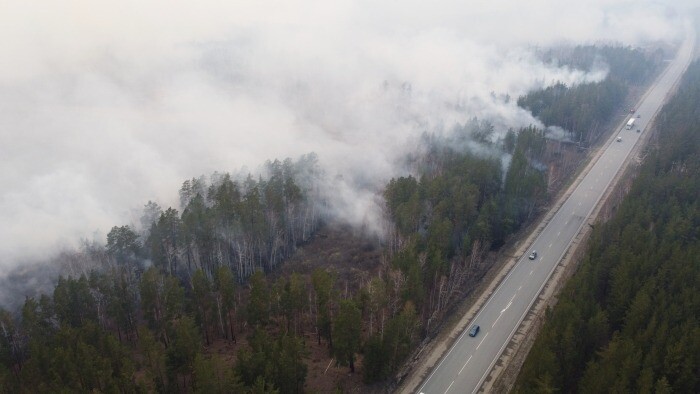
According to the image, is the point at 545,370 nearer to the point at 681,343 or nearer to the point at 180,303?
the point at 681,343

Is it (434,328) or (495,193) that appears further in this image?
(495,193)

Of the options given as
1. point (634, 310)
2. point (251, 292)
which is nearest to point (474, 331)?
point (634, 310)

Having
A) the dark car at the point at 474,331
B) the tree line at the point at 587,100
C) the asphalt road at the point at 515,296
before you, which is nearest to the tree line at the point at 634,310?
the asphalt road at the point at 515,296

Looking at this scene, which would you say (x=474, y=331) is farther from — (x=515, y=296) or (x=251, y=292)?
(x=251, y=292)

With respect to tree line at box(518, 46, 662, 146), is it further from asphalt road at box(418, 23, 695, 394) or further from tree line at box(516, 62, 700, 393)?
tree line at box(516, 62, 700, 393)

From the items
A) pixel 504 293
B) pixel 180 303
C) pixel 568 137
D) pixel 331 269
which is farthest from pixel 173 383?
pixel 568 137

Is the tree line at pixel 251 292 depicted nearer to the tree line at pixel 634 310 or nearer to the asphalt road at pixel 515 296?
the asphalt road at pixel 515 296

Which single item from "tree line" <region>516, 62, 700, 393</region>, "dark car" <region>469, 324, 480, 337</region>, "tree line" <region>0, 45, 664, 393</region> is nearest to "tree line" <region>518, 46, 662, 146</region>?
"tree line" <region>0, 45, 664, 393</region>
